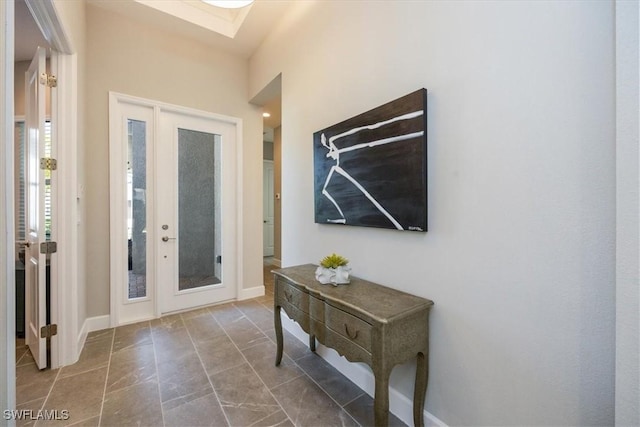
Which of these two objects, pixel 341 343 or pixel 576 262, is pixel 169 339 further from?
pixel 576 262

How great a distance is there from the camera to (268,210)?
22.5 feet

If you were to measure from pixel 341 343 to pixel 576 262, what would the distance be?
1.13 metres

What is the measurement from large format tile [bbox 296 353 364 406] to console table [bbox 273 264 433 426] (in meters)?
0.50

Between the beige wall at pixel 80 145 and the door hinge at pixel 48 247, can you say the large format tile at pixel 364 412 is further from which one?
the door hinge at pixel 48 247

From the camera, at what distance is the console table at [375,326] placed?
130 centimetres

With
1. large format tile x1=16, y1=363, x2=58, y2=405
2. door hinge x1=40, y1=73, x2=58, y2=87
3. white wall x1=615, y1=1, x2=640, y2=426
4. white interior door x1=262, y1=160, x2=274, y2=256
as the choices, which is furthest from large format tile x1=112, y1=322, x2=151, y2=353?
white interior door x1=262, y1=160, x2=274, y2=256

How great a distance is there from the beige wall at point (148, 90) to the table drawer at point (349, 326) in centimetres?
243

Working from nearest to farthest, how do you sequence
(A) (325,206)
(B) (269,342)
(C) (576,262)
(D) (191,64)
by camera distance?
(C) (576,262) < (A) (325,206) < (B) (269,342) < (D) (191,64)

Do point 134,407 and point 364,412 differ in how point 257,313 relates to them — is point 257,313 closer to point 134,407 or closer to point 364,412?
point 134,407

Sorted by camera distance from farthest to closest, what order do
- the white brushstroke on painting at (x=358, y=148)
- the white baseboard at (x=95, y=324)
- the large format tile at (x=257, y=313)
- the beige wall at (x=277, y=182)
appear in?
the beige wall at (x=277, y=182) → the large format tile at (x=257, y=313) → the white baseboard at (x=95, y=324) → the white brushstroke on painting at (x=358, y=148)

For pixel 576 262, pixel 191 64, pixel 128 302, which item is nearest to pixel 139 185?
pixel 128 302

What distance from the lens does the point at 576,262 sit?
995 mm

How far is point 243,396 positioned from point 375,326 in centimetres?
118

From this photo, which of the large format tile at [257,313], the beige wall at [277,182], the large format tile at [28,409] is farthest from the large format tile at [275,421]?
the beige wall at [277,182]
